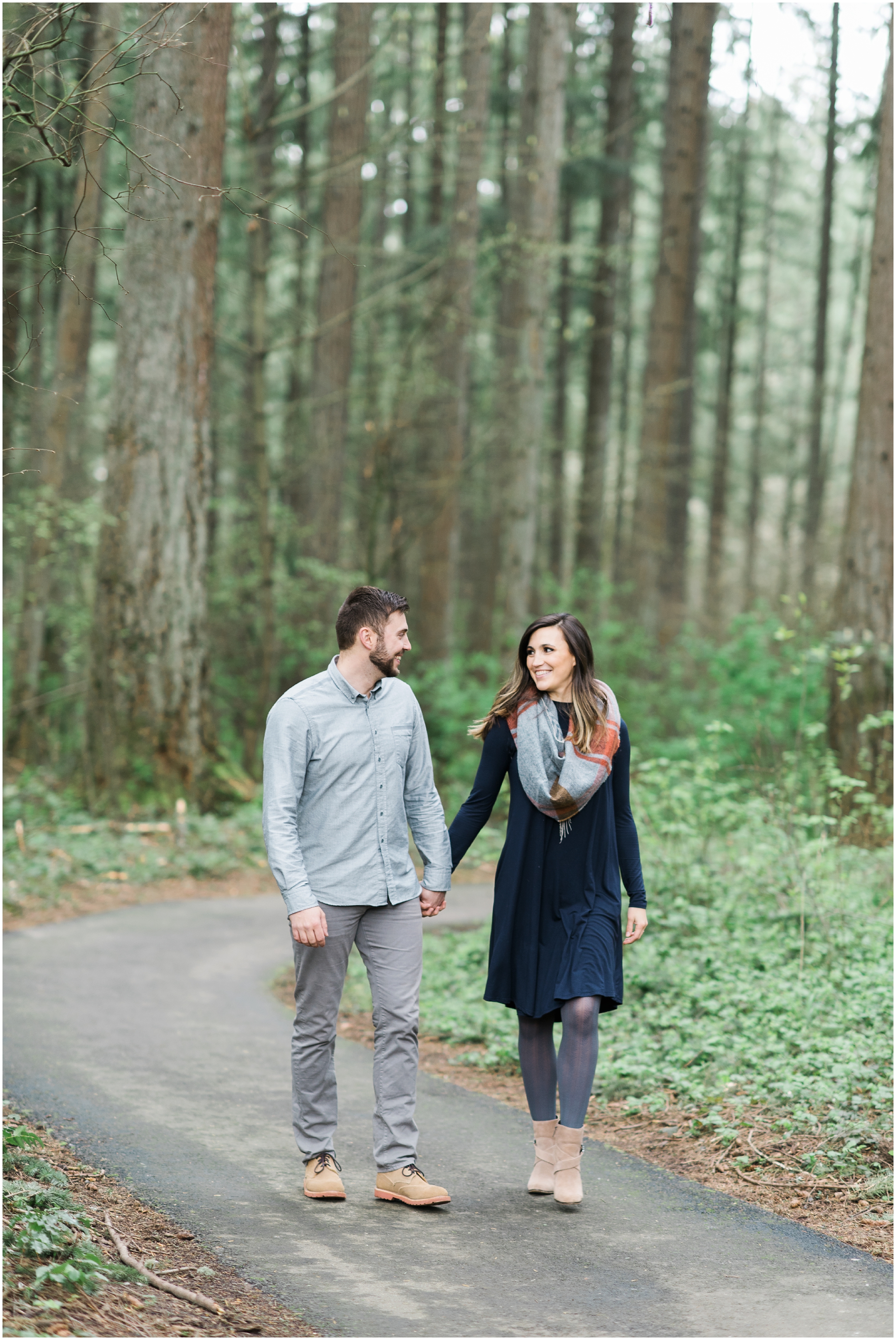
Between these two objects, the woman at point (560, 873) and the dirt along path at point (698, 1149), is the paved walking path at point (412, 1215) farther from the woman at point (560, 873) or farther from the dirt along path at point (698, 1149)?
the woman at point (560, 873)

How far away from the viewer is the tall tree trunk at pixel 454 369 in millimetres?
17891

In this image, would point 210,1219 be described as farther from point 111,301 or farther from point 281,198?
point 111,301

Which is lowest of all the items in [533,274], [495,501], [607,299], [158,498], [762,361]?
[158,498]

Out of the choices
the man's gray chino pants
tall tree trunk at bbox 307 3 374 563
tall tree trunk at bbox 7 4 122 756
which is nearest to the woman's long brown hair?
the man's gray chino pants

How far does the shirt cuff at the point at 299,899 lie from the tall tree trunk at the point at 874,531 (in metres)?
9.44

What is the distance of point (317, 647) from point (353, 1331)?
1477cm

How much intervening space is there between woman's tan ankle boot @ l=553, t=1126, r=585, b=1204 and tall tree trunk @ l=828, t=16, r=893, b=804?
889 centimetres

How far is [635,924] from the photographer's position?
4.89 m

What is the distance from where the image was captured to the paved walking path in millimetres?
3816

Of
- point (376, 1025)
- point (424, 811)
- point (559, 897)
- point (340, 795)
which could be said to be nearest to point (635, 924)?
point (559, 897)

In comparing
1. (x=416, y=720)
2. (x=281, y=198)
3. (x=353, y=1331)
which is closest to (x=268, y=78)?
(x=281, y=198)

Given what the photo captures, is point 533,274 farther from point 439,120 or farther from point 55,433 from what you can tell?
point 55,433

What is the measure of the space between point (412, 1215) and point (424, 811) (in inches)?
56.7

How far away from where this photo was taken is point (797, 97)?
32.1 m
